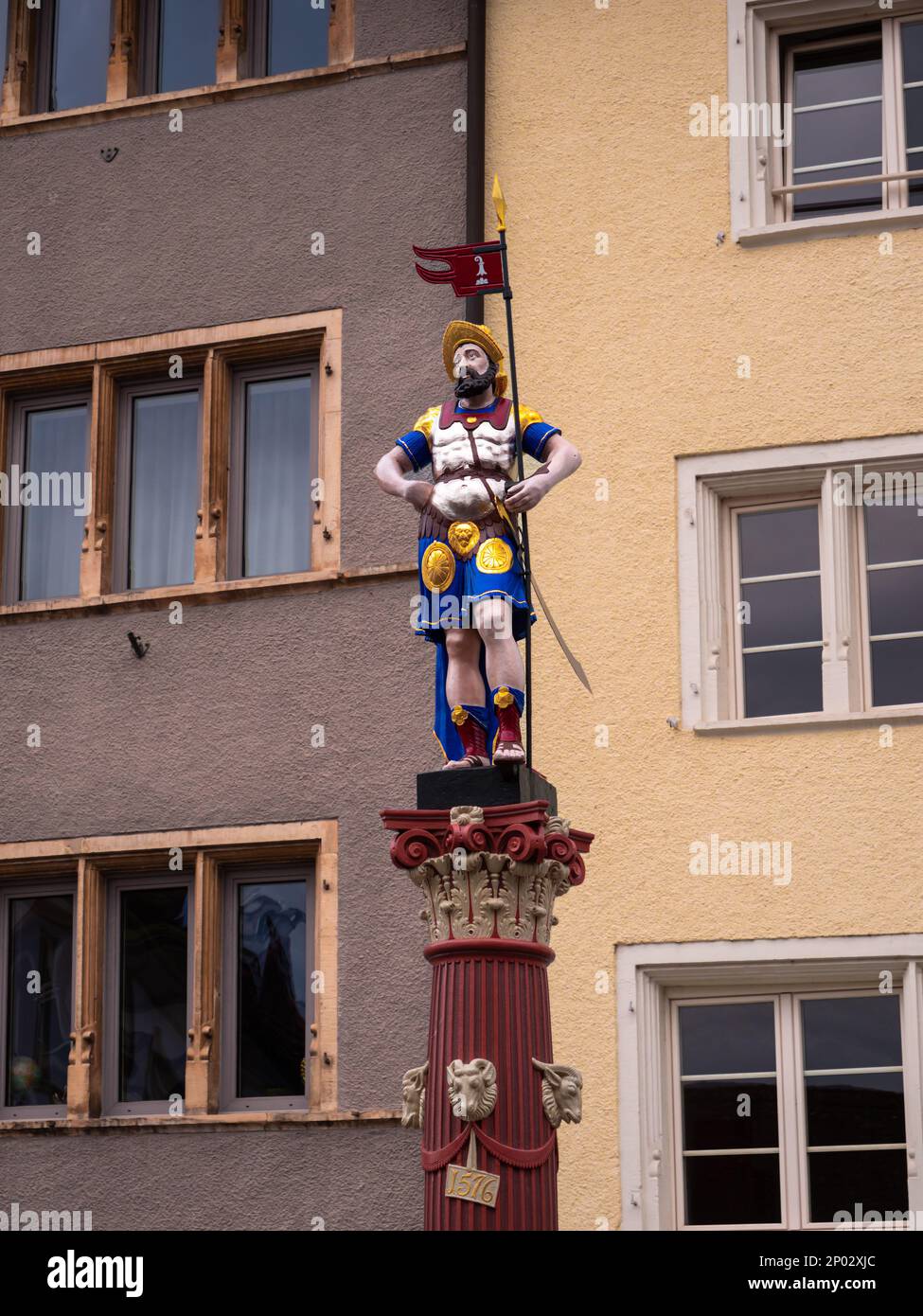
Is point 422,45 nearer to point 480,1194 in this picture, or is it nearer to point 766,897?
point 766,897

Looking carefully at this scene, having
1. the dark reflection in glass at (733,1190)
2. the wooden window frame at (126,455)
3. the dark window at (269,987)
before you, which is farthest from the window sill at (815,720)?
the wooden window frame at (126,455)

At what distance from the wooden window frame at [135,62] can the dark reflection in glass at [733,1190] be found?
22.6 feet

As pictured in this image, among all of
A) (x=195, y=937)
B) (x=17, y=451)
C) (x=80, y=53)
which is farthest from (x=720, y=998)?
(x=80, y=53)

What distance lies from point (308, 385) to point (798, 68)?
11.4 feet

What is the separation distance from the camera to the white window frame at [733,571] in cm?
1284

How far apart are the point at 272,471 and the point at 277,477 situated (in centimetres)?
6

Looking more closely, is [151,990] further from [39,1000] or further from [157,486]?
[157,486]

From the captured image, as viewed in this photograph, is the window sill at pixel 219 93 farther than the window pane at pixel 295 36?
No

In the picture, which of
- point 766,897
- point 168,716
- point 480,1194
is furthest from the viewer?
point 168,716

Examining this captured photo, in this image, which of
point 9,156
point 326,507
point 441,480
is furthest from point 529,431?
point 9,156

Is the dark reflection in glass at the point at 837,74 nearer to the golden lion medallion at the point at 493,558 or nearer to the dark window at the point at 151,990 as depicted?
the golden lion medallion at the point at 493,558

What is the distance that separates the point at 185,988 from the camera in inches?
547

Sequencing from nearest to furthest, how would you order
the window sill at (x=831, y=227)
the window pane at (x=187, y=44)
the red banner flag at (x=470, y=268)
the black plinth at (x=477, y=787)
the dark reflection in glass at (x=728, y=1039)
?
1. the black plinth at (x=477, y=787)
2. the red banner flag at (x=470, y=268)
3. the dark reflection in glass at (x=728, y=1039)
4. the window sill at (x=831, y=227)
5. the window pane at (x=187, y=44)

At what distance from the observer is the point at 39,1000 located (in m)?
14.2
